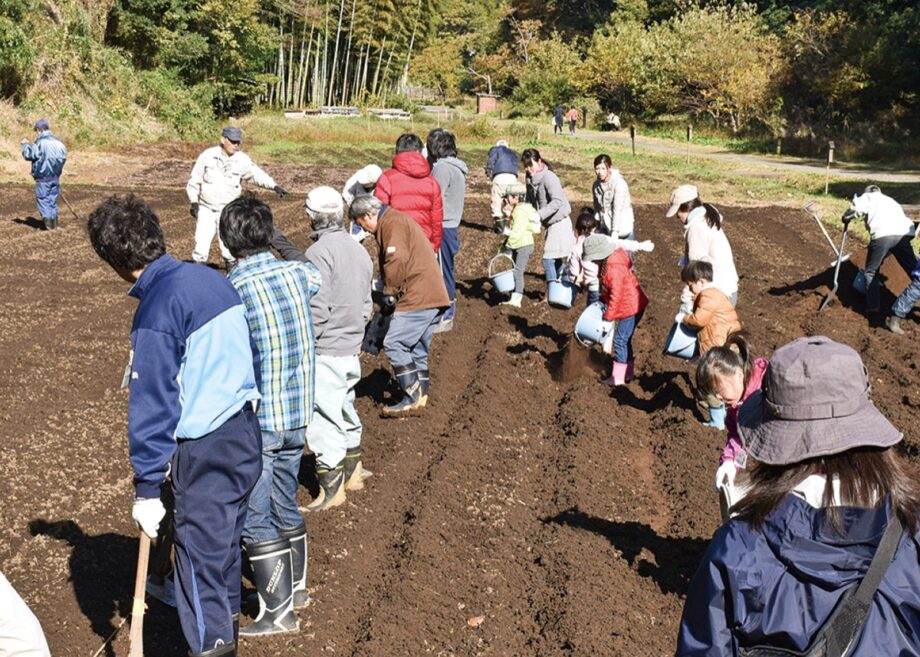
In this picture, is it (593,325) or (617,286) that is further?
(593,325)

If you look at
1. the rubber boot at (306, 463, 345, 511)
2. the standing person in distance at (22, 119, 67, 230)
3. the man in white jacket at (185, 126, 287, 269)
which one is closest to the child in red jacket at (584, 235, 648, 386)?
the rubber boot at (306, 463, 345, 511)

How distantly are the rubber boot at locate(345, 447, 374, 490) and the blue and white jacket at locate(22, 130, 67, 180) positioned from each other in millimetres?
10756

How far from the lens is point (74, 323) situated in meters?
10.1

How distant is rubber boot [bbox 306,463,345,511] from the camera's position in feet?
19.0

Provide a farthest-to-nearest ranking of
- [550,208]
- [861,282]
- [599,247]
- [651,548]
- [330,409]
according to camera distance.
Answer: [861,282] < [550,208] < [599,247] < [330,409] < [651,548]

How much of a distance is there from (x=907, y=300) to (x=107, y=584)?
863 cm

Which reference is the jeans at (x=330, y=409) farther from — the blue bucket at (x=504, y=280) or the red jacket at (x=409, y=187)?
the blue bucket at (x=504, y=280)

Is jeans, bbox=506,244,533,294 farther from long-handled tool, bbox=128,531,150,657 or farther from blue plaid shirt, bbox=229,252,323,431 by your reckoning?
long-handled tool, bbox=128,531,150,657

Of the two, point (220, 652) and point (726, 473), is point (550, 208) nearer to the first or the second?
point (726, 473)

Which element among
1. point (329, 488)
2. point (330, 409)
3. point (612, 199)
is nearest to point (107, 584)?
point (329, 488)

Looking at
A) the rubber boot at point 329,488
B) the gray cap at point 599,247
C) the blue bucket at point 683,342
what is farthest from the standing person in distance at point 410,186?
the rubber boot at point 329,488

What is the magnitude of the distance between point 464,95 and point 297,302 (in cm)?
7142

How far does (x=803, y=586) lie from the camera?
86.9 inches

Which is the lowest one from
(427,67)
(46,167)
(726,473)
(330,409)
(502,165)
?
(330,409)
